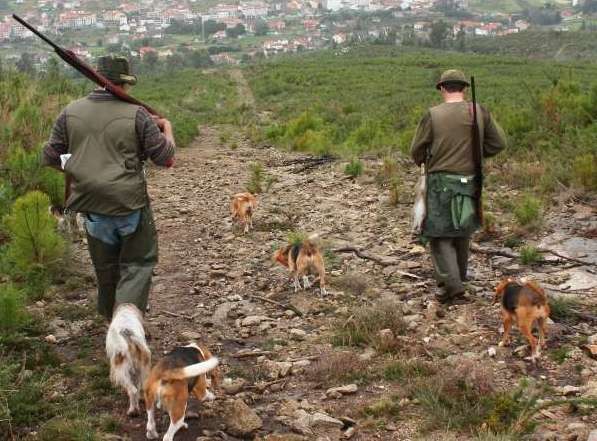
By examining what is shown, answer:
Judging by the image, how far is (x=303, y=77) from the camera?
3744 centimetres

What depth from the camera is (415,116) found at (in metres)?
16.6

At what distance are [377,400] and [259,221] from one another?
5289 millimetres

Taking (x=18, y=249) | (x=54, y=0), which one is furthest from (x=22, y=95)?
(x=54, y=0)

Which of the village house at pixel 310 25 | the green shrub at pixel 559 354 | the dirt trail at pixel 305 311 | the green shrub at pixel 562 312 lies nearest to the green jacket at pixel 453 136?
the dirt trail at pixel 305 311

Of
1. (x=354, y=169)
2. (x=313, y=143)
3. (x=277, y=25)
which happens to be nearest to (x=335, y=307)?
(x=354, y=169)

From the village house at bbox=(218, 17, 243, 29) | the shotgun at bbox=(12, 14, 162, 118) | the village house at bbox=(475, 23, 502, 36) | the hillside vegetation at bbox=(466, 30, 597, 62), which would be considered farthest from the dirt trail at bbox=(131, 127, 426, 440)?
the village house at bbox=(218, 17, 243, 29)

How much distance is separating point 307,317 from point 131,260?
192 centimetres

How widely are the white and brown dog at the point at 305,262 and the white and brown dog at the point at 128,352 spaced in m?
2.49

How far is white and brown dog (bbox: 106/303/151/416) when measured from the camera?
161 inches

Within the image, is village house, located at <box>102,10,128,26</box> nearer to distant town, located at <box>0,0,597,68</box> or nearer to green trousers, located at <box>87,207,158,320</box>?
distant town, located at <box>0,0,597,68</box>

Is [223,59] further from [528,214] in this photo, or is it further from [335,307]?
[335,307]

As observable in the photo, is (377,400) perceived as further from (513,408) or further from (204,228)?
(204,228)

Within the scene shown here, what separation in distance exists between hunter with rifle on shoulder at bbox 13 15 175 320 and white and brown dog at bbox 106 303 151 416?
54cm

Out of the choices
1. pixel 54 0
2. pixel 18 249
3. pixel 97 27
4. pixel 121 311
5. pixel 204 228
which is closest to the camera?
pixel 121 311
